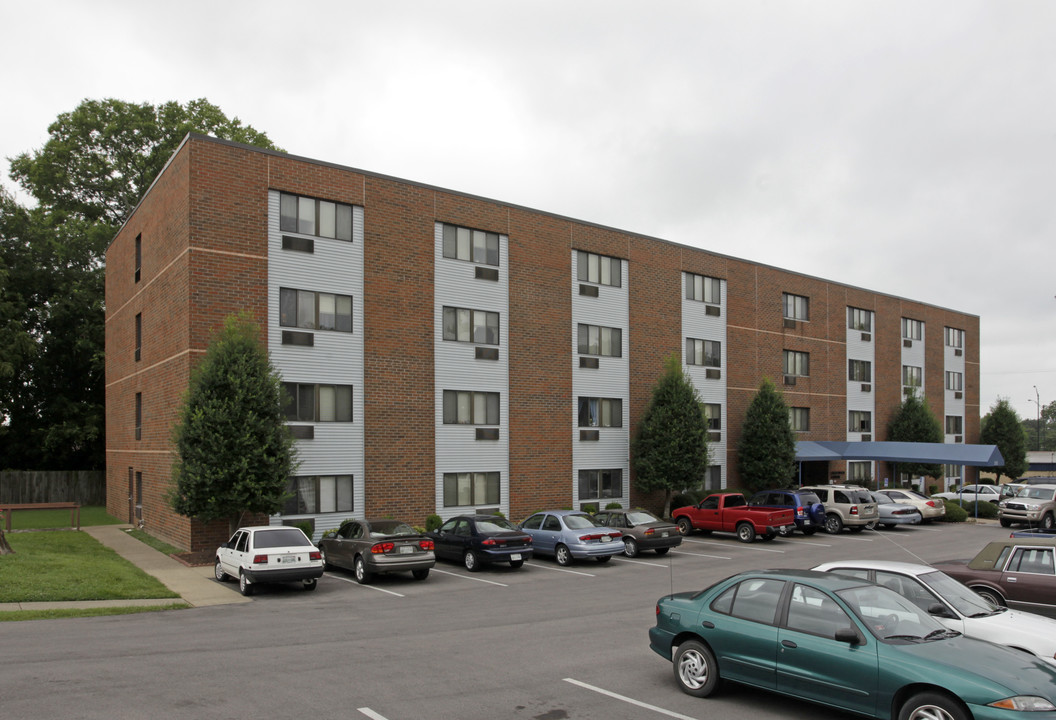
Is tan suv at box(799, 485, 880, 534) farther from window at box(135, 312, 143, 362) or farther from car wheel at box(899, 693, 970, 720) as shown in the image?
window at box(135, 312, 143, 362)

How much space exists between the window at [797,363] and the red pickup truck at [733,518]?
603 inches

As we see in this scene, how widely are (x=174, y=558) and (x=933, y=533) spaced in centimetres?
2762

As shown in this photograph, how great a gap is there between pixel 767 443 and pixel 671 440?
713 cm

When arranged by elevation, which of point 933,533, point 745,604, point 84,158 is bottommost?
point 933,533

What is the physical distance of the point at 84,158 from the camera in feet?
153

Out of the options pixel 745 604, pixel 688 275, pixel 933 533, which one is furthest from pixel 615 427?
pixel 745 604

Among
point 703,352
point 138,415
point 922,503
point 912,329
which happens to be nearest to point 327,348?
point 138,415

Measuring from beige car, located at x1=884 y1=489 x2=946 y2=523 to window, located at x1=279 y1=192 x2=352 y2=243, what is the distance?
2559cm

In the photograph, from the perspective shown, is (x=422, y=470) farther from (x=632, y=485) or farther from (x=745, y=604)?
(x=745, y=604)

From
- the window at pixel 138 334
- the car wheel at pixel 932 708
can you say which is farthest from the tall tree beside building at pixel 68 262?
the car wheel at pixel 932 708

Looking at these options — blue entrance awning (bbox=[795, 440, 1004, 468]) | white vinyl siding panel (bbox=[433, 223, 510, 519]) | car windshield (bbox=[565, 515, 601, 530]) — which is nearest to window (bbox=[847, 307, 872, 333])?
blue entrance awning (bbox=[795, 440, 1004, 468])

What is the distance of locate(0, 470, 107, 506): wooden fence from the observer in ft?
126

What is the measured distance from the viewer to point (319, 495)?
25.1 m

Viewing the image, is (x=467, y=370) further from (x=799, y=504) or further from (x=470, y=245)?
(x=799, y=504)
